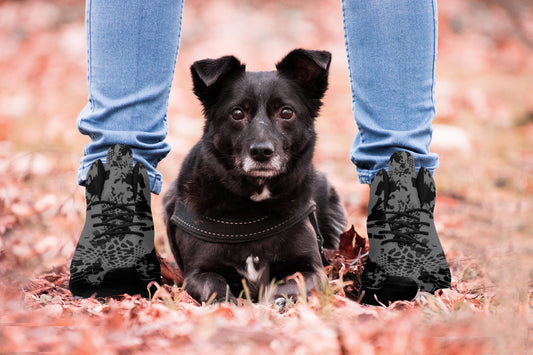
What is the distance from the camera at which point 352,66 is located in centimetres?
253

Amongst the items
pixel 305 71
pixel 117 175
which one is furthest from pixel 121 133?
pixel 305 71

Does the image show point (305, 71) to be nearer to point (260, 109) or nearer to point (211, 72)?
point (260, 109)

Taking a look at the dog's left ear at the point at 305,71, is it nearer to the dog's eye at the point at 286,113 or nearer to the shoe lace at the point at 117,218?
the dog's eye at the point at 286,113

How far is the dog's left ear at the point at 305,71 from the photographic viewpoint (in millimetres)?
2787

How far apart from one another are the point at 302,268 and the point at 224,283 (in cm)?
38

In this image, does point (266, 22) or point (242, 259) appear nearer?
point (242, 259)

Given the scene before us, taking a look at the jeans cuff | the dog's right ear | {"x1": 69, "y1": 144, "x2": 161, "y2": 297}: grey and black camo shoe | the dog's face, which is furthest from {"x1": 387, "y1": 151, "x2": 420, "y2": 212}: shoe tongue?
{"x1": 69, "y1": 144, "x2": 161, "y2": 297}: grey and black camo shoe

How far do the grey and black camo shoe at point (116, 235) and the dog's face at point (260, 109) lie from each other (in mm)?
497

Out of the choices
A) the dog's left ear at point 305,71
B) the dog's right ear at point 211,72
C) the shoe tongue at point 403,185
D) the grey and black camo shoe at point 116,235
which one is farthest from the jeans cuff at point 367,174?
the grey and black camo shoe at point 116,235

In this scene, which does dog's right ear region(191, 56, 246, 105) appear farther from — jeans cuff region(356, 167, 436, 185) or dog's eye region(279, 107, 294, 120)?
jeans cuff region(356, 167, 436, 185)

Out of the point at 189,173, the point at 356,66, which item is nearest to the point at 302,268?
the point at 189,173

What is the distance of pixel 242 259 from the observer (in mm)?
2498

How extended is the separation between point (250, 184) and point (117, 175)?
66 centimetres

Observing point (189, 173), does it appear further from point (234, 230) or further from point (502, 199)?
point (502, 199)
